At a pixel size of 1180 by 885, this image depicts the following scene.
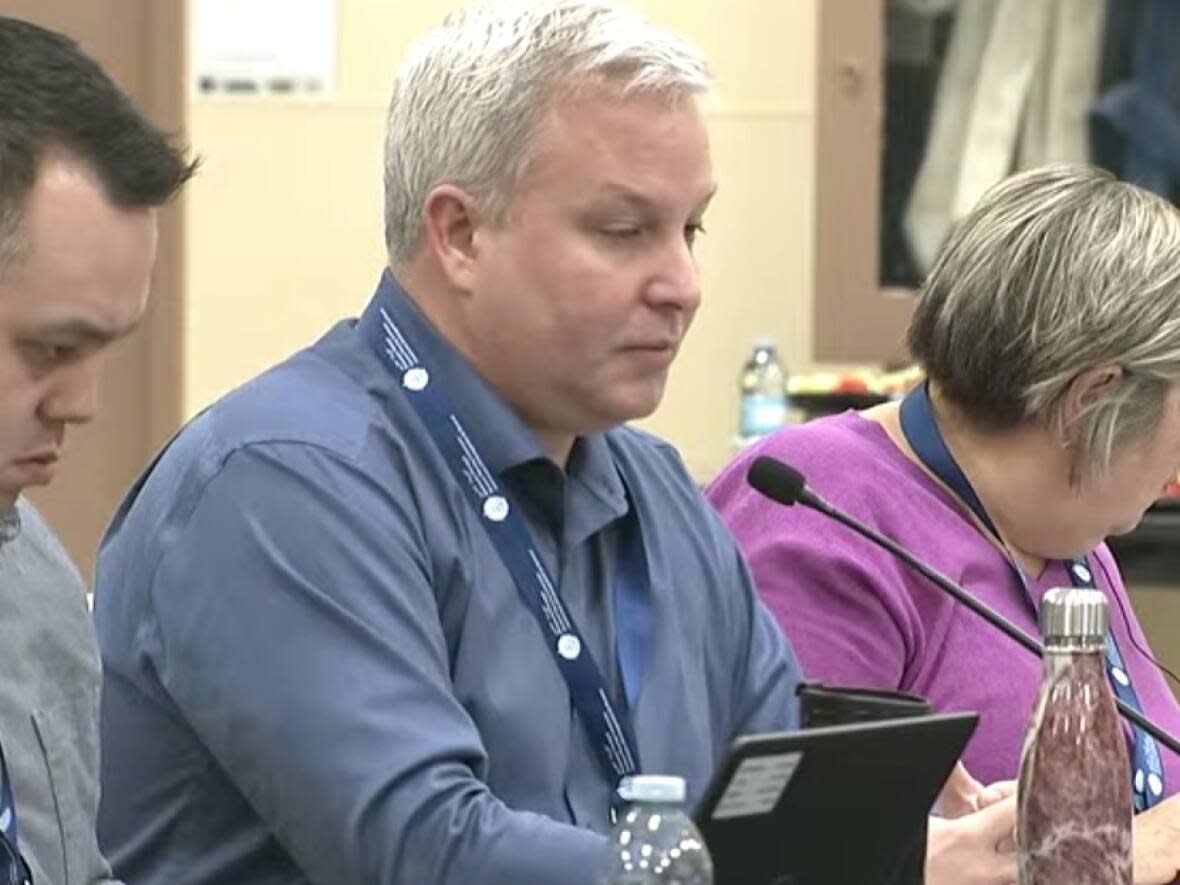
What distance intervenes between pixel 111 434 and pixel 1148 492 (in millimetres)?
2142

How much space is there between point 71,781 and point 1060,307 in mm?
1091

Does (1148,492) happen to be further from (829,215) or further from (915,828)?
(829,215)

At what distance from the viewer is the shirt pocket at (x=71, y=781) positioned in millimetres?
1980

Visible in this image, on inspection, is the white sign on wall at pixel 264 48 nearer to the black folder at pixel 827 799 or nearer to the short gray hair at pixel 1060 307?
the short gray hair at pixel 1060 307

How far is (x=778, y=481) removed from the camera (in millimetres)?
2254

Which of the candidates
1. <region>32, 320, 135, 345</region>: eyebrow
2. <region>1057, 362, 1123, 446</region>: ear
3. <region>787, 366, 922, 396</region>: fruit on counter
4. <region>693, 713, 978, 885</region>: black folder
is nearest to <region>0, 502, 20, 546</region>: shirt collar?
<region>32, 320, 135, 345</region>: eyebrow

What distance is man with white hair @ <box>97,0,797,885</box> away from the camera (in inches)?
78.0

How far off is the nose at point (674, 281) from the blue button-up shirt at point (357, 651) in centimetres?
15

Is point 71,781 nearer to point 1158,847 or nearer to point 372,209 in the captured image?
point 1158,847

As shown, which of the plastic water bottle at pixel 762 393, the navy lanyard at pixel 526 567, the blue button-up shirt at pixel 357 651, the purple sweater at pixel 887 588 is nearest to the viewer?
the blue button-up shirt at pixel 357 651

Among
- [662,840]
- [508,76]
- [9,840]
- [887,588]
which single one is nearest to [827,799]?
[662,840]

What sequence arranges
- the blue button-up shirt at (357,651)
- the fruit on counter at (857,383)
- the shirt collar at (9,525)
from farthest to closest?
1. the fruit on counter at (857,383)
2. the blue button-up shirt at (357,651)
3. the shirt collar at (9,525)

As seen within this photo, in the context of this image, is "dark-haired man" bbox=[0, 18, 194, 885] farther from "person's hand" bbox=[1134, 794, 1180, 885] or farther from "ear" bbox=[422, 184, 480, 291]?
"person's hand" bbox=[1134, 794, 1180, 885]

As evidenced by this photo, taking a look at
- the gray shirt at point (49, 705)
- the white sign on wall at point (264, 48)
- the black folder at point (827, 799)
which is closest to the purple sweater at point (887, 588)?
the black folder at point (827, 799)
